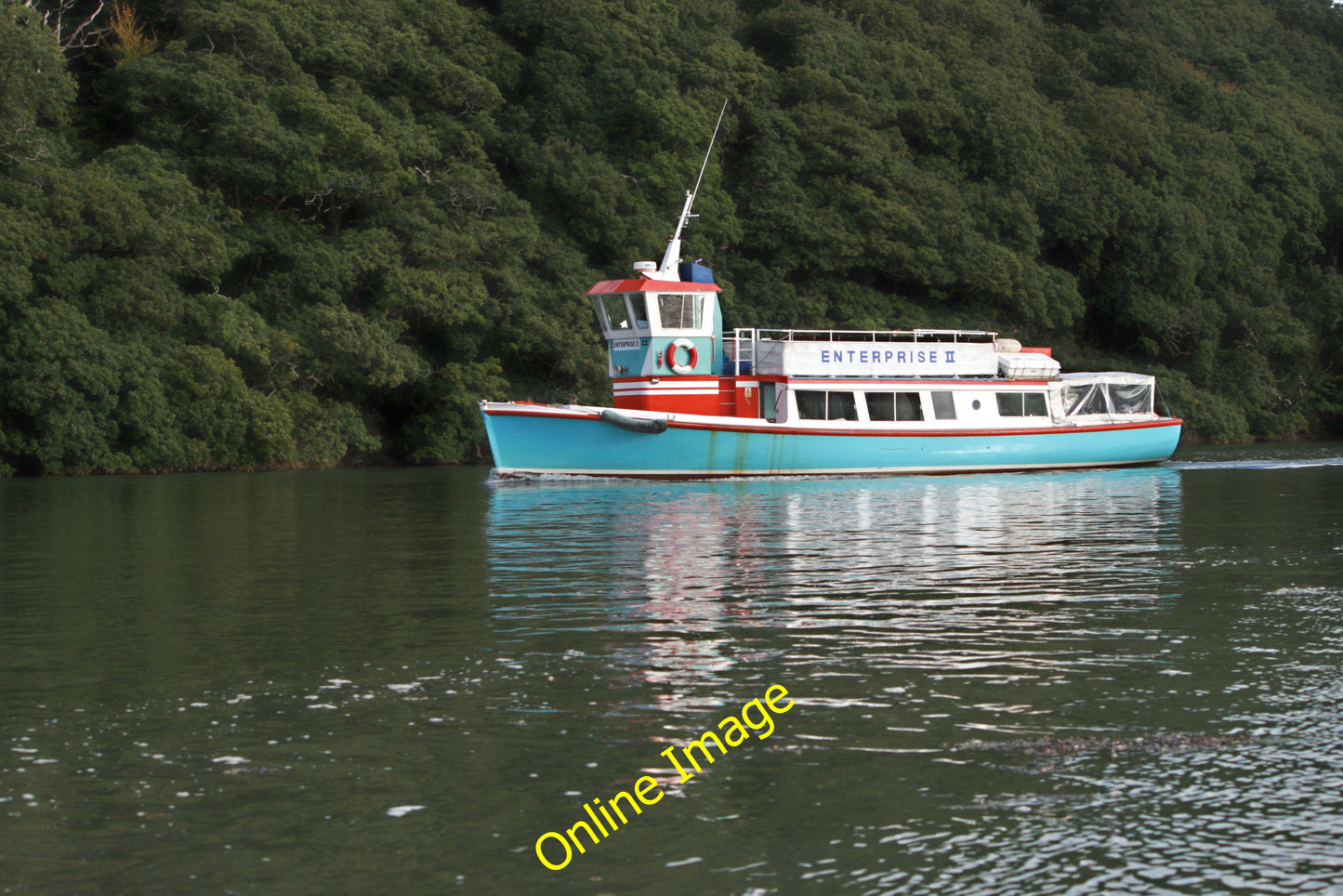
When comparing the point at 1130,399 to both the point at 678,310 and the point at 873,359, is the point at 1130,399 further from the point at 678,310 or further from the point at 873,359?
the point at 678,310

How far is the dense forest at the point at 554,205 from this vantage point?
1613 inches

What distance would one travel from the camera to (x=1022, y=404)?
36844mm

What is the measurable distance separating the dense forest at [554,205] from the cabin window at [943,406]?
15806 mm

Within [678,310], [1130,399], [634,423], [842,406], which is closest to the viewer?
[634,423]

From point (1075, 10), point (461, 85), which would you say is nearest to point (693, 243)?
point (461, 85)

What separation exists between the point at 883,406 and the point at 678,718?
27.4 metres

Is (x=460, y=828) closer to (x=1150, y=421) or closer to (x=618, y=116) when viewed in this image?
(x=1150, y=421)

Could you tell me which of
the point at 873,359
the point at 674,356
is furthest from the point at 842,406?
the point at 674,356

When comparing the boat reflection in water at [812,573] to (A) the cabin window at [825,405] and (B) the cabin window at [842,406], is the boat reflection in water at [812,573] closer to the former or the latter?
(A) the cabin window at [825,405]

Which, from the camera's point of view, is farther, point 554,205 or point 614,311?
point 554,205

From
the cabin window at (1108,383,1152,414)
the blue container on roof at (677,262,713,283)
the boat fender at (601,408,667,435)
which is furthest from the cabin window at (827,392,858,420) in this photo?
the cabin window at (1108,383,1152,414)

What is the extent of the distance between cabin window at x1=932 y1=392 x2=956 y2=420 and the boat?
36mm

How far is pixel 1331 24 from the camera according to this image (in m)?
91.6

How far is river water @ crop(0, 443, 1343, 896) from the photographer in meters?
5.96
